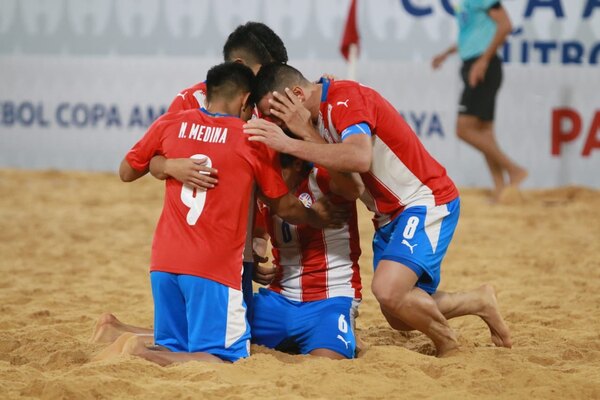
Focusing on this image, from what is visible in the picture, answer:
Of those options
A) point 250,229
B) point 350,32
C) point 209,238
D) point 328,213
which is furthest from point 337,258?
point 350,32

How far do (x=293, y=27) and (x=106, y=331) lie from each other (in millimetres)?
7488

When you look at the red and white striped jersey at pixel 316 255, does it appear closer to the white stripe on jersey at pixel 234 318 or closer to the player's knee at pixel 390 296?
the player's knee at pixel 390 296

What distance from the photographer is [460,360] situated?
190 inches

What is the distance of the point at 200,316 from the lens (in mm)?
4676

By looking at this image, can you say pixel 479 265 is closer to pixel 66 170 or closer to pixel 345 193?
pixel 345 193

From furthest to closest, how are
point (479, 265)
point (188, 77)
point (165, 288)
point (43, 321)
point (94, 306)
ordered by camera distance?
point (188, 77), point (479, 265), point (94, 306), point (43, 321), point (165, 288)

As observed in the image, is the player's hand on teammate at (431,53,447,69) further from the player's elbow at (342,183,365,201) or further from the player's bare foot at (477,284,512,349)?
the player's elbow at (342,183,365,201)

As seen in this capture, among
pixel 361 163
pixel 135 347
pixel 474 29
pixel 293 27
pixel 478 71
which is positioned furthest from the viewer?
pixel 293 27

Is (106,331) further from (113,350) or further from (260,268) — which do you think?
(260,268)

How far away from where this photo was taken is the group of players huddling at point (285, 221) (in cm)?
470

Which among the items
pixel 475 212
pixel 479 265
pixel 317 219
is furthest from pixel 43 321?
pixel 475 212

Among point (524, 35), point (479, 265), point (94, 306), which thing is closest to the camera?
point (94, 306)

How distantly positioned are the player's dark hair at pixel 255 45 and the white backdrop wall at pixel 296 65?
20.4 feet

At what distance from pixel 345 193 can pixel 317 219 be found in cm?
19
